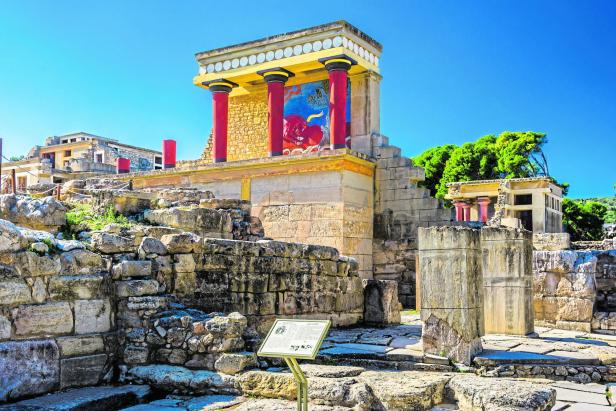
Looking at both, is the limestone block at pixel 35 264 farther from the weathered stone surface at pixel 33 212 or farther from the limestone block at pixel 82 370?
the weathered stone surface at pixel 33 212

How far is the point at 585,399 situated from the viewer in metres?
5.24

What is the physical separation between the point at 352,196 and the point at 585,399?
917 centimetres

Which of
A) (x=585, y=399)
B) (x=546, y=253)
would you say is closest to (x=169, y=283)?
(x=585, y=399)

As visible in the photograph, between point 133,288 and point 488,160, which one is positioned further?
point 488,160

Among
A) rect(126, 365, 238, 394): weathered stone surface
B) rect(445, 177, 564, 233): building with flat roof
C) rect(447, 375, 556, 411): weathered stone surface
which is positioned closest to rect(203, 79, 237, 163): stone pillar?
rect(126, 365, 238, 394): weathered stone surface

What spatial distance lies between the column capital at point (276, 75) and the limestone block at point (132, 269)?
430 inches

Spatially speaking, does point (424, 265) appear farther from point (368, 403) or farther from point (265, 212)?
point (265, 212)

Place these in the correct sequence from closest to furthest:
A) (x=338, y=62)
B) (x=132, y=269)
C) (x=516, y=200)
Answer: (x=132, y=269), (x=338, y=62), (x=516, y=200)

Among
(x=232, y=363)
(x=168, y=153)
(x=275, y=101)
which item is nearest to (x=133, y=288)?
(x=232, y=363)

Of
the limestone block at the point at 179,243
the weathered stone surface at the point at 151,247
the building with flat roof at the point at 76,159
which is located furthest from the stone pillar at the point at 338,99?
the building with flat roof at the point at 76,159

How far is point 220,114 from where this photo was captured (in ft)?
58.7

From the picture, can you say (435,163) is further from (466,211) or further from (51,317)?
(51,317)

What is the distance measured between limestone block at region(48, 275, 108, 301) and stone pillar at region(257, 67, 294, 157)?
10551mm

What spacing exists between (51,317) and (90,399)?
99cm
